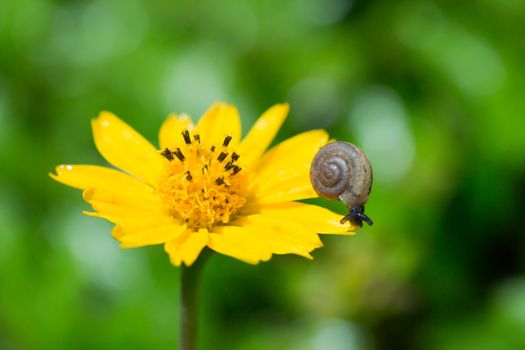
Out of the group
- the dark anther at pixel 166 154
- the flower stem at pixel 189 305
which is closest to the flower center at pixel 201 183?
the dark anther at pixel 166 154

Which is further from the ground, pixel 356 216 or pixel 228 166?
pixel 228 166

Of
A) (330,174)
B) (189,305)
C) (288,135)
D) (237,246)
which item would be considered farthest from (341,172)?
(288,135)

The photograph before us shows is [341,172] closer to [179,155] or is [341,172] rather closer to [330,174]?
[330,174]

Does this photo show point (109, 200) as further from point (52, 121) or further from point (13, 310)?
point (52, 121)

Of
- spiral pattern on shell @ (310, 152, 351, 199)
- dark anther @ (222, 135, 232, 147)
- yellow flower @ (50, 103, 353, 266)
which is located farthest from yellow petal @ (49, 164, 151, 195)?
spiral pattern on shell @ (310, 152, 351, 199)

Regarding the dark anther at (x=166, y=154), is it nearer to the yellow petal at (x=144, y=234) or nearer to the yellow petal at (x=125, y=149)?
the yellow petal at (x=125, y=149)

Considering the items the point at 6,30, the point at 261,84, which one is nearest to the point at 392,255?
the point at 261,84
